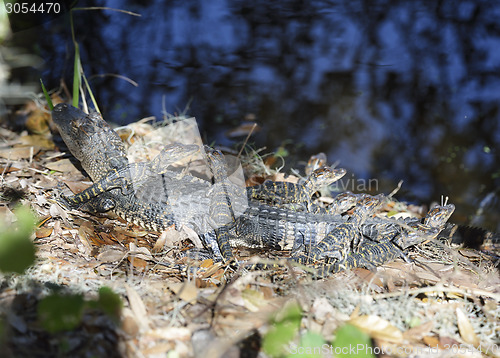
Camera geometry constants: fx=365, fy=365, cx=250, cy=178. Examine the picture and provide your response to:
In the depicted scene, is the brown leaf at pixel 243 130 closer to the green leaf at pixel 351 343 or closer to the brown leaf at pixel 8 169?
the brown leaf at pixel 8 169

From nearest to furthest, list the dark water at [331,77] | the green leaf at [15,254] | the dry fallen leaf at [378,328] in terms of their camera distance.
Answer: the green leaf at [15,254] → the dry fallen leaf at [378,328] → the dark water at [331,77]

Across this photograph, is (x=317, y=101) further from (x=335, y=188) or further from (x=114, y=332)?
(x=114, y=332)

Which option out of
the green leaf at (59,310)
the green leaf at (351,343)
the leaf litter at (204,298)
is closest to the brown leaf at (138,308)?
the leaf litter at (204,298)

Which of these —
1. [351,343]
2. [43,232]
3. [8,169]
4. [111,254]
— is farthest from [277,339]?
[8,169]

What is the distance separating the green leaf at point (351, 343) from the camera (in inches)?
56.7

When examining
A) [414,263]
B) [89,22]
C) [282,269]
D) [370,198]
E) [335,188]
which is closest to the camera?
[282,269]

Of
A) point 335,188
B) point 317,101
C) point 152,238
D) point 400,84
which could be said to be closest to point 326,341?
point 152,238

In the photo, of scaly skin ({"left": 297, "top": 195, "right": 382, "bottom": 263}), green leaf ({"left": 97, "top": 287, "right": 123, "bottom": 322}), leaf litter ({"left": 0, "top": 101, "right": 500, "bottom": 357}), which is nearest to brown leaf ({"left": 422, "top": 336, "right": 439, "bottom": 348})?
leaf litter ({"left": 0, "top": 101, "right": 500, "bottom": 357})

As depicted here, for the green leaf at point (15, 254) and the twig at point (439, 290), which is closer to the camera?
the green leaf at point (15, 254)

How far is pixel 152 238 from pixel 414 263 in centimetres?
233

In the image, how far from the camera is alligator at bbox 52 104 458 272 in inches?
132

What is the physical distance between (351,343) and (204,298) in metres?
0.85

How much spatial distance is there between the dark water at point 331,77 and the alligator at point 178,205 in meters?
1.66

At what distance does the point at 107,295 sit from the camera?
A: 155cm
